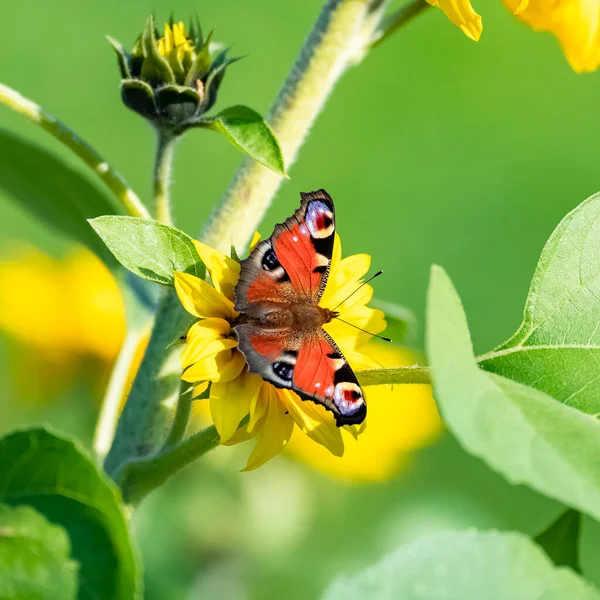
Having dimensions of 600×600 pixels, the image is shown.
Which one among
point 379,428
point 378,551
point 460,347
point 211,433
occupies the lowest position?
point 378,551

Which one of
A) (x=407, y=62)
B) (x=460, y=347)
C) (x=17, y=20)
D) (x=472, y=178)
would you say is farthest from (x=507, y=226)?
(x=460, y=347)

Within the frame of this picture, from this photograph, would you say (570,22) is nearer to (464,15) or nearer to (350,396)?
(464,15)

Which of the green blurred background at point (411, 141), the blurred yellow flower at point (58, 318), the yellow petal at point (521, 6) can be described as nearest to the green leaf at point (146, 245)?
the yellow petal at point (521, 6)

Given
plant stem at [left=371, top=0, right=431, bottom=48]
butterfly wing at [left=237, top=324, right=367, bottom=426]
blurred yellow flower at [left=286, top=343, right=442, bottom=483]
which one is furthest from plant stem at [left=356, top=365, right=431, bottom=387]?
blurred yellow flower at [left=286, top=343, right=442, bottom=483]

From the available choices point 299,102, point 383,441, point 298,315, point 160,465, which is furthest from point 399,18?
point 383,441

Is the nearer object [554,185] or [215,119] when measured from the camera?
[215,119]

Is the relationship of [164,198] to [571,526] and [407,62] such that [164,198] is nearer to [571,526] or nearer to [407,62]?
[571,526]

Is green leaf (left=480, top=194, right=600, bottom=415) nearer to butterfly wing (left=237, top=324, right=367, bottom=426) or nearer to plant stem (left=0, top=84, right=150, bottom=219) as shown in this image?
butterfly wing (left=237, top=324, right=367, bottom=426)
